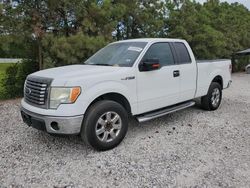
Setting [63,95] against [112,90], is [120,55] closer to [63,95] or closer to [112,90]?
[112,90]

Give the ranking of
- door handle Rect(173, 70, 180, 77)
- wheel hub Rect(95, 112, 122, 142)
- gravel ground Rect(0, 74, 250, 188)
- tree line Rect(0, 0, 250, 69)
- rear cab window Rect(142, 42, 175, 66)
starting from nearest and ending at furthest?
gravel ground Rect(0, 74, 250, 188), wheel hub Rect(95, 112, 122, 142), rear cab window Rect(142, 42, 175, 66), door handle Rect(173, 70, 180, 77), tree line Rect(0, 0, 250, 69)

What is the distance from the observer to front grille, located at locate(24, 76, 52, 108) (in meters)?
3.81

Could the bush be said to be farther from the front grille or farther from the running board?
the running board

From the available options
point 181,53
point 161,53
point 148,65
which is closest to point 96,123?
point 148,65

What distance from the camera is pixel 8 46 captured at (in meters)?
7.31

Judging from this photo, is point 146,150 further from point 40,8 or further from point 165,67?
point 40,8

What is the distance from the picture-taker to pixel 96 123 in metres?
3.93

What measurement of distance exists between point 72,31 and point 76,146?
5.15 m

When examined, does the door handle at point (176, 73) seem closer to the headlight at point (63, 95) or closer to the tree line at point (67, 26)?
the headlight at point (63, 95)

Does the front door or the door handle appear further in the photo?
the door handle

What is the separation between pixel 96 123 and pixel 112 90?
1.96 feet

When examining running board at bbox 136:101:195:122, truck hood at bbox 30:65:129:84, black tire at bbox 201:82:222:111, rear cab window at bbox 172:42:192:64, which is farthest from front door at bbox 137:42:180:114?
black tire at bbox 201:82:222:111

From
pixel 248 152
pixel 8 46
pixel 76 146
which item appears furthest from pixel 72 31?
pixel 248 152

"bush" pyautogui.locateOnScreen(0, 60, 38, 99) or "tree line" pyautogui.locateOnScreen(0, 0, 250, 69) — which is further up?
"tree line" pyautogui.locateOnScreen(0, 0, 250, 69)
